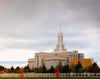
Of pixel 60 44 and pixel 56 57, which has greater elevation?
pixel 60 44

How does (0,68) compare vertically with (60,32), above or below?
below

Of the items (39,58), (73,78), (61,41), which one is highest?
(61,41)

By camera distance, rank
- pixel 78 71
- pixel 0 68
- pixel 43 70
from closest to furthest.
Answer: pixel 78 71 < pixel 43 70 < pixel 0 68

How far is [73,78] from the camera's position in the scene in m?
52.3

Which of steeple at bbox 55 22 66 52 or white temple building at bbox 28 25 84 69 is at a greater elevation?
steeple at bbox 55 22 66 52

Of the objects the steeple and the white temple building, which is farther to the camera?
the steeple

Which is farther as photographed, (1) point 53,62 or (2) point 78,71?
(1) point 53,62

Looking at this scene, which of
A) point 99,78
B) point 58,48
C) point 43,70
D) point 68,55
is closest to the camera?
point 99,78

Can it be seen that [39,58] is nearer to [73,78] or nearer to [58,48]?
[58,48]

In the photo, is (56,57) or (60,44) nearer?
(56,57)

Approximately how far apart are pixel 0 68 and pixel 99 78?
165ft

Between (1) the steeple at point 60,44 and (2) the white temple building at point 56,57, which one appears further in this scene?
(1) the steeple at point 60,44

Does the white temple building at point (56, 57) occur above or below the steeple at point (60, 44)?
below

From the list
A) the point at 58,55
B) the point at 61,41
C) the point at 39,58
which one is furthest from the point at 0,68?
the point at 61,41
